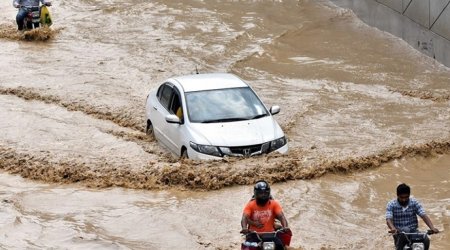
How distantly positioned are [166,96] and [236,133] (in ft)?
6.96

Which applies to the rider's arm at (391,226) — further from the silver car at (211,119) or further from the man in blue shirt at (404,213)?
the silver car at (211,119)

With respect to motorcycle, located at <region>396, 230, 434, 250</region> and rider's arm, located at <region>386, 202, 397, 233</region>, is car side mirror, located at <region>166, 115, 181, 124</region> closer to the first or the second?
rider's arm, located at <region>386, 202, 397, 233</region>

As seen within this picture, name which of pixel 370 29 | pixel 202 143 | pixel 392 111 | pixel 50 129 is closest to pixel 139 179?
pixel 202 143

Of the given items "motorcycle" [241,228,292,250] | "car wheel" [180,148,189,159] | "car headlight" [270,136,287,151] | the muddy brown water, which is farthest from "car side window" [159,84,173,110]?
"motorcycle" [241,228,292,250]

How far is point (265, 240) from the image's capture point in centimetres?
926

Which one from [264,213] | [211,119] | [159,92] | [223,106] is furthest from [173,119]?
[264,213]

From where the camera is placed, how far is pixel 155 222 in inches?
466

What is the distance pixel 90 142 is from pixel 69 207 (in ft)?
11.2

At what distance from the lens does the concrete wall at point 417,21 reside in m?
20.8

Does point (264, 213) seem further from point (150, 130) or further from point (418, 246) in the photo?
point (150, 130)

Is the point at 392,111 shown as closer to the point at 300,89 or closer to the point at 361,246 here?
the point at 300,89

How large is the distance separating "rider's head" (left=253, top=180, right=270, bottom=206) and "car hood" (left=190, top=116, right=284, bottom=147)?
153 inches

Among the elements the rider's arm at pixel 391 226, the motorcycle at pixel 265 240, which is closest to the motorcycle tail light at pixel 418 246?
the rider's arm at pixel 391 226

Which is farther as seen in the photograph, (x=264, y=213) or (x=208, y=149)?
(x=208, y=149)
